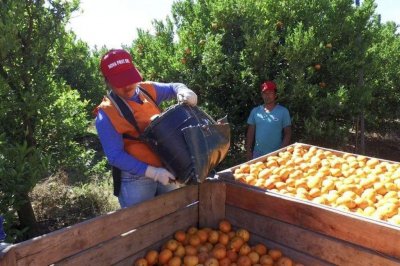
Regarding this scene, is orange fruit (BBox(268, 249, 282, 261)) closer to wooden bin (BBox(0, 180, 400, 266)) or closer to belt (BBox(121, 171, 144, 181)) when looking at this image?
wooden bin (BBox(0, 180, 400, 266))

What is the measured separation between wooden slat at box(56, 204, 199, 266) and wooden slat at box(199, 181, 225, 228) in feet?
0.21

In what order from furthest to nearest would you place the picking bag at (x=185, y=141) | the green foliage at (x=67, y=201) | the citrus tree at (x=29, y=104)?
the green foliage at (x=67, y=201) < the citrus tree at (x=29, y=104) < the picking bag at (x=185, y=141)

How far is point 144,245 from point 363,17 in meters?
5.68

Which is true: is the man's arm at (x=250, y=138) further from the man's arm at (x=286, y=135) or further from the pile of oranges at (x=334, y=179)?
A: the pile of oranges at (x=334, y=179)

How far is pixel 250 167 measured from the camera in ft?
11.5

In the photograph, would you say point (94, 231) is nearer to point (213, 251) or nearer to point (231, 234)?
point (213, 251)

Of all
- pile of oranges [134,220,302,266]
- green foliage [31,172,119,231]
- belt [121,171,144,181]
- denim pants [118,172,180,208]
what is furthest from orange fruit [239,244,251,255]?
green foliage [31,172,119,231]

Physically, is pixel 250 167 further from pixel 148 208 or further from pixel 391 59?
pixel 391 59

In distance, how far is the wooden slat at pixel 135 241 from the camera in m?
2.18

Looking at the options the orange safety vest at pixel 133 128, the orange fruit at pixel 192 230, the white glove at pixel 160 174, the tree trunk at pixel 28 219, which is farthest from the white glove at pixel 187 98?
the tree trunk at pixel 28 219

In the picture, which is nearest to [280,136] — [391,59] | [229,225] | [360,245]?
[229,225]

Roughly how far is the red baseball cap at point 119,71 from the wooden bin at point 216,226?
853 mm

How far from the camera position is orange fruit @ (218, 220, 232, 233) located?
2.85 meters

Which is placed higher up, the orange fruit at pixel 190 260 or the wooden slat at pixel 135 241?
the wooden slat at pixel 135 241
